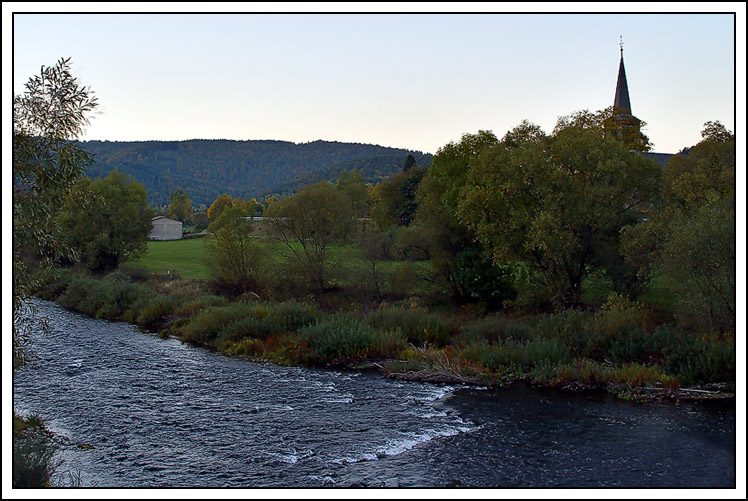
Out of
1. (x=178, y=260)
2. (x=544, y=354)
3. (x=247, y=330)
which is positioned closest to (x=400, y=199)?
(x=178, y=260)

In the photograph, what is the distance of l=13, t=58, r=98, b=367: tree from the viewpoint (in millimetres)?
11352

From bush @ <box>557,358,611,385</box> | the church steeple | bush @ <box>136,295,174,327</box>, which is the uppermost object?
the church steeple

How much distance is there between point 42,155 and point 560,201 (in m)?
20.1

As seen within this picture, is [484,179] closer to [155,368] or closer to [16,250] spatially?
[155,368]

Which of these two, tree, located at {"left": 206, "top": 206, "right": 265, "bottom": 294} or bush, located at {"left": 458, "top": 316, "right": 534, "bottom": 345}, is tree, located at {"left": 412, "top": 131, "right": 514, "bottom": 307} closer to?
bush, located at {"left": 458, "top": 316, "right": 534, "bottom": 345}

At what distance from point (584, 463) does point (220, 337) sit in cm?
1785

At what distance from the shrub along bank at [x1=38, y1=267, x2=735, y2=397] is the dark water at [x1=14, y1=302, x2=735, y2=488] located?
133cm

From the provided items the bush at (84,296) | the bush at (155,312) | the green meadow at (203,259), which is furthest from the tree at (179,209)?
the bush at (155,312)

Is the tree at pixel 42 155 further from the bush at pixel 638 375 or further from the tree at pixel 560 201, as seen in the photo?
the tree at pixel 560 201

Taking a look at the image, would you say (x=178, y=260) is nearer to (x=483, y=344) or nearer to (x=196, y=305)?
(x=196, y=305)

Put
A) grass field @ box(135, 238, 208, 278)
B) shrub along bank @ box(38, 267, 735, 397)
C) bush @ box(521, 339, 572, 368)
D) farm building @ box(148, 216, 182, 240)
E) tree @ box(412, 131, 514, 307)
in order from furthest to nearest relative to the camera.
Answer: farm building @ box(148, 216, 182, 240)
grass field @ box(135, 238, 208, 278)
tree @ box(412, 131, 514, 307)
bush @ box(521, 339, 572, 368)
shrub along bank @ box(38, 267, 735, 397)

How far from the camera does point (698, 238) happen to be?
1934 centimetres

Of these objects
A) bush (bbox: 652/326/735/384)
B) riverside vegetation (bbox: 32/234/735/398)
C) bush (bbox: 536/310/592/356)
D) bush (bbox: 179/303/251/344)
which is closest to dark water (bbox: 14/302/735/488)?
riverside vegetation (bbox: 32/234/735/398)

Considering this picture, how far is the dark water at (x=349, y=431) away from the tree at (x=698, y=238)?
12.3 feet
